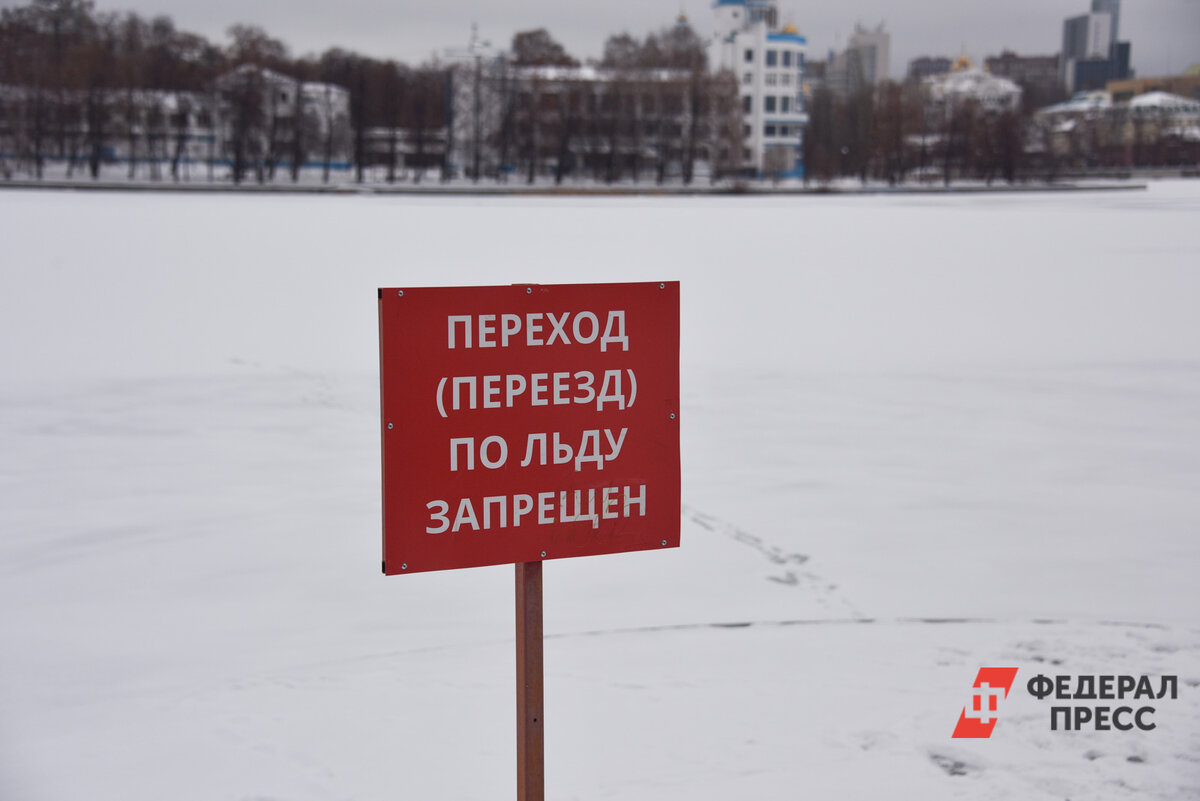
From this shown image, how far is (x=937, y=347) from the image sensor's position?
567 inches

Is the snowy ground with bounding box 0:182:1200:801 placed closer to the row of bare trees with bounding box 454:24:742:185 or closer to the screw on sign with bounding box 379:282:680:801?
the screw on sign with bounding box 379:282:680:801

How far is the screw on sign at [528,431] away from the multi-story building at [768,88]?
108 meters

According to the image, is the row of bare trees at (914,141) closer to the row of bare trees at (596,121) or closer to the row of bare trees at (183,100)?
the row of bare trees at (596,121)

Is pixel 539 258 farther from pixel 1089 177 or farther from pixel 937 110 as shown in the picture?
pixel 937 110

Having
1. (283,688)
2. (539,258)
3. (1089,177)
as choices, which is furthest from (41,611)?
(1089,177)

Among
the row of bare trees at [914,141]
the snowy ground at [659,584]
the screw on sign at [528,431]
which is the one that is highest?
the row of bare trees at [914,141]

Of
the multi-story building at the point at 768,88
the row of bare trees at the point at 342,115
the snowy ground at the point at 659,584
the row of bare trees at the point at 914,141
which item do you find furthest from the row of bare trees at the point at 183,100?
the snowy ground at the point at 659,584

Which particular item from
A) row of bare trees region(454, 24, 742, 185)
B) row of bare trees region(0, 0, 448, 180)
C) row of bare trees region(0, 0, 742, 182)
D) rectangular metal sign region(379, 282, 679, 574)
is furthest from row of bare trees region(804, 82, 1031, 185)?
rectangular metal sign region(379, 282, 679, 574)

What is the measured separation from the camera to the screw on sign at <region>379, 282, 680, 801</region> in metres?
3.01

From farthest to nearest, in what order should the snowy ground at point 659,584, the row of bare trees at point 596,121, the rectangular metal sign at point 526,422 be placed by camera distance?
the row of bare trees at point 596,121 < the snowy ground at point 659,584 < the rectangular metal sign at point 526,422

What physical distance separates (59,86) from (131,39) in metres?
23.0

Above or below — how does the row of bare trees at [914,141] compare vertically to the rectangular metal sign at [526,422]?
above

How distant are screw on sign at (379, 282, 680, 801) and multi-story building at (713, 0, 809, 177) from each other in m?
108

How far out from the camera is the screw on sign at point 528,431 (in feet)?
9.87
